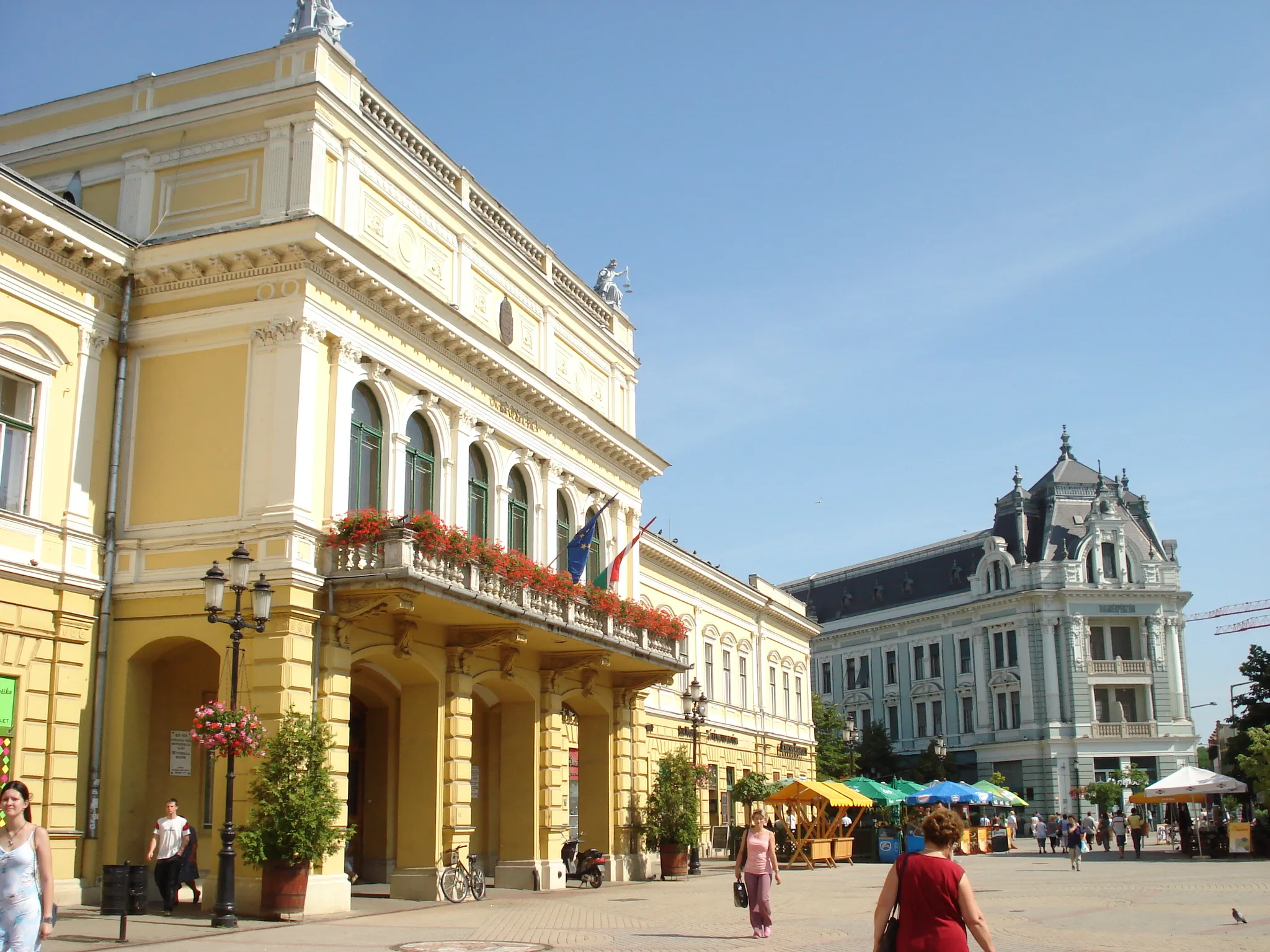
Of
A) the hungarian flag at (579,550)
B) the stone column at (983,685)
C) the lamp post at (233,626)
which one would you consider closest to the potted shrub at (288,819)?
the lamp post at (233,626)

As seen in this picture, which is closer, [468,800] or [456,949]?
[456,949]

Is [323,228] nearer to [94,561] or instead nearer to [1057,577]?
[94,561]

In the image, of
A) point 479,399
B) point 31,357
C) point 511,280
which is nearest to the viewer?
point 31,357

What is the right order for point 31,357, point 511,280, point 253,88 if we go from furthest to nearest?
point 511,280 → point 253,88 → point 31,357

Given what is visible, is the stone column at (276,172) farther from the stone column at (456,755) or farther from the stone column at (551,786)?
the stone column at (551,786)

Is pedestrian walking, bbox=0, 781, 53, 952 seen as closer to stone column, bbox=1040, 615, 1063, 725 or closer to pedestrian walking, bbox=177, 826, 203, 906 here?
pedestrian walking, bbox=177, 826, 203, 906

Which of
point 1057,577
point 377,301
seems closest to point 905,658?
point 1057,577

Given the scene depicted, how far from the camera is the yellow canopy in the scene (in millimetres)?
38406

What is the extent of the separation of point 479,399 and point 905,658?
6743 centimetres

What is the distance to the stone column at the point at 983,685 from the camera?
80688mm

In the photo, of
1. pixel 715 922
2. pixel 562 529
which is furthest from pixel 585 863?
pixel 715 922

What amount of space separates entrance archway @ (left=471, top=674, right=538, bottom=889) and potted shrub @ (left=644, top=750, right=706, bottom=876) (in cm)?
418

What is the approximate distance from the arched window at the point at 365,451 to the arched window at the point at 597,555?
917 centimetres

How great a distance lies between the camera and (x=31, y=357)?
20328mm
